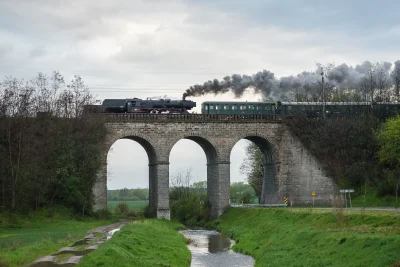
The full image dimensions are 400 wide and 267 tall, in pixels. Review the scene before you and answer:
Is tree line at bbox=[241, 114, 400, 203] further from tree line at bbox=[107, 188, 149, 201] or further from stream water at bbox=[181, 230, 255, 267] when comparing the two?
tree line at bbox=[107, 188, 149, 201]

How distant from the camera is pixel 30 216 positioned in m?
51.2

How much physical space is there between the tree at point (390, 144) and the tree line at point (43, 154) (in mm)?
24452

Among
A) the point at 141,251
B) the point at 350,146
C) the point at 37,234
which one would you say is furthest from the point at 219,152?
the point at 141,251

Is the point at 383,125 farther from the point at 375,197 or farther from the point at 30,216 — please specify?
the point at 30,216

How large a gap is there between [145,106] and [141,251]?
1340 inches

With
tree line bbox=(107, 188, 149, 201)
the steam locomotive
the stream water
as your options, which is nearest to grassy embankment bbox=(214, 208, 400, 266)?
the stream water

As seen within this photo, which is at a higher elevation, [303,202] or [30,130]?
[30,130]

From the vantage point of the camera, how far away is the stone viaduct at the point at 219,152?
60062mm

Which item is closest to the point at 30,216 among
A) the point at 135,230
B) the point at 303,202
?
the point at 135,230

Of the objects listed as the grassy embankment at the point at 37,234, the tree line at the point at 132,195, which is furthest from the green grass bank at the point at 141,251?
the tree line at the point at 132,195

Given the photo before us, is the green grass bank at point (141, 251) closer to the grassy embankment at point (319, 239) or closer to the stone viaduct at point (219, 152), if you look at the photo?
the grassy embankment at point (319, 239)

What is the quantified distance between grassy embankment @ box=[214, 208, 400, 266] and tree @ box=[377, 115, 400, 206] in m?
13.1

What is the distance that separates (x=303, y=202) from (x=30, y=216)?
25.7 m

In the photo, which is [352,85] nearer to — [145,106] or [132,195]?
[145,106]
